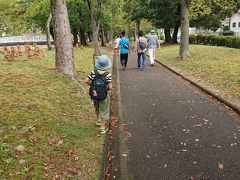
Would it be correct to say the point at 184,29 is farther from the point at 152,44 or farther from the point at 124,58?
the point at 124,58

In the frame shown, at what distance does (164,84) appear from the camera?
1255cm

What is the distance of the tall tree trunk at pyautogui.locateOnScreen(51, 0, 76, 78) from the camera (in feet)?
35.1

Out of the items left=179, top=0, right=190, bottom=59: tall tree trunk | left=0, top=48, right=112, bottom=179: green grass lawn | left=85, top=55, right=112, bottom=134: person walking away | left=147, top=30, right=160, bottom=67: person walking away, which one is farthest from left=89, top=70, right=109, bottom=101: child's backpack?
left=179, top=0, right=190, bottom=59: tall tree trunk

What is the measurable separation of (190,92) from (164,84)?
5.92 ft

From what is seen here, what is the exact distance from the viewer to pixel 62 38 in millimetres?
10914

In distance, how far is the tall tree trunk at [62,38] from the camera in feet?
35.1

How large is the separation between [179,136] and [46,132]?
2828 millimetres

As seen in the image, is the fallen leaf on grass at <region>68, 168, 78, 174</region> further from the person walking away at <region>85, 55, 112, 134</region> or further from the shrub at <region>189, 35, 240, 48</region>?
the shrub at <region>189, 35, 240, 48</region>

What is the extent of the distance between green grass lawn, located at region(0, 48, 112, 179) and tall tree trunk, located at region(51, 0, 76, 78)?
1473 mm

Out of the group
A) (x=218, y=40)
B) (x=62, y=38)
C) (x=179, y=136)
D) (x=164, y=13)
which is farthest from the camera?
(x=164, y=13)

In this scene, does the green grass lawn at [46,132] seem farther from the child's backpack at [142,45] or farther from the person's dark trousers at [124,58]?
the person's dark trousers at [124,58]

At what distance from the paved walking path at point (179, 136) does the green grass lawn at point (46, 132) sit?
29.0 inches

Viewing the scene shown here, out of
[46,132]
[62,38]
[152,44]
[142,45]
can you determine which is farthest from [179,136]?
[152,44]

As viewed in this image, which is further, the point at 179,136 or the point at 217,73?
the point at 217,73
